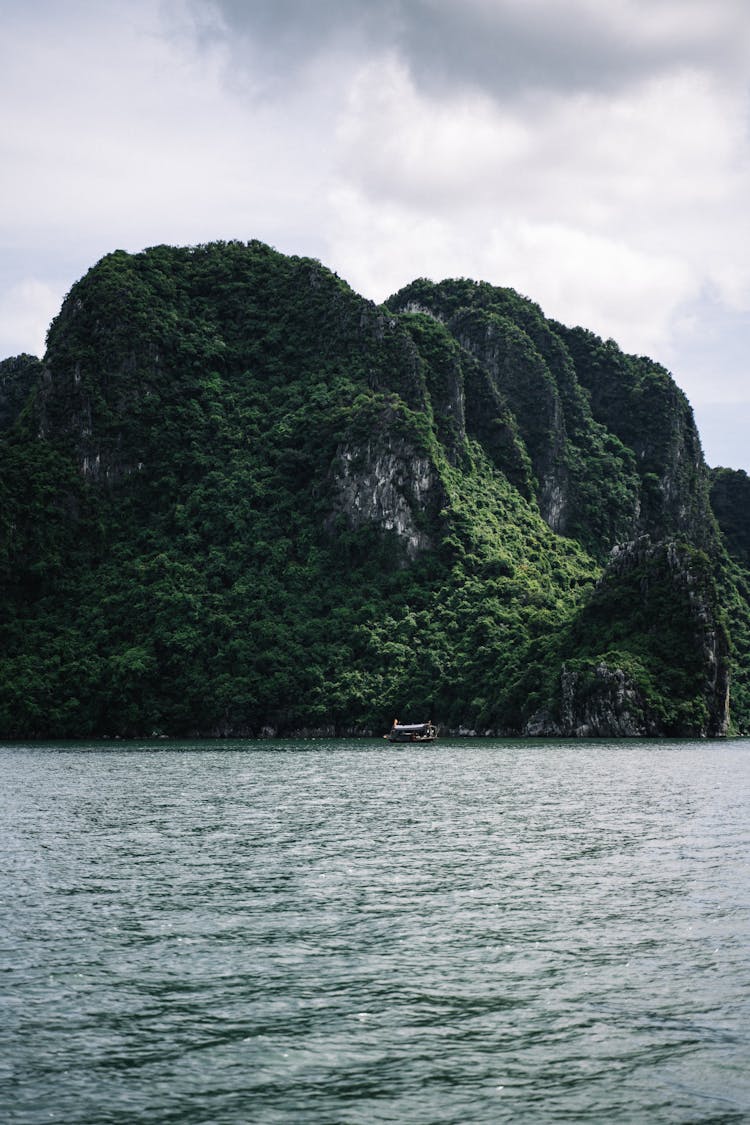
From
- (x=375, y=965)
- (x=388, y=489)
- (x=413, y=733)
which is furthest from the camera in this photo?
A: (x=388, y=489)

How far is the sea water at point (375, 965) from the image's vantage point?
14.8 m

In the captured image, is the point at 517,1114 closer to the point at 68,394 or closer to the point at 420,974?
the point at 420,974

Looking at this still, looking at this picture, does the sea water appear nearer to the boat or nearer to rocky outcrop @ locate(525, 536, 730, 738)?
the boat

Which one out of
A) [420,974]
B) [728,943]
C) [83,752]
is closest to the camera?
[420,974]

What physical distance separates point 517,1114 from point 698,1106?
233 cm

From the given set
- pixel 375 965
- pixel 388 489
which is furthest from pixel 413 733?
pixel 375 965

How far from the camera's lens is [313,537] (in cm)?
14512

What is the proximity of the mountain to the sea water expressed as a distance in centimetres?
7118

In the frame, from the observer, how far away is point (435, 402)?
6368 inches

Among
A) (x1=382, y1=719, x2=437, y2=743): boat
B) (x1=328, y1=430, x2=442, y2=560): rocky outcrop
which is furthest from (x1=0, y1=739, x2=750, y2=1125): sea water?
(x1=328, y1=430, x2=442, y2=560): rocky outcrop

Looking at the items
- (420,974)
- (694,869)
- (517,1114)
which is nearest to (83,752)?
(694,869)

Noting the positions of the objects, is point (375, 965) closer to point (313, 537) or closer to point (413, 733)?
point (413, 733)

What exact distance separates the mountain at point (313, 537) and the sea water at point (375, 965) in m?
71.2

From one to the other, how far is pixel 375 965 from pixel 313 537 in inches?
4927
